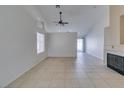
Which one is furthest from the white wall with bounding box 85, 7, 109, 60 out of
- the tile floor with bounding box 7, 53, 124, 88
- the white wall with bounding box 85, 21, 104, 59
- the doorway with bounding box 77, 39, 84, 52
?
the doorway with bounding box 77, 39, 84, 52

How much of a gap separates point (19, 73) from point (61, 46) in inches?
306

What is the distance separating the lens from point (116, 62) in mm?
5965

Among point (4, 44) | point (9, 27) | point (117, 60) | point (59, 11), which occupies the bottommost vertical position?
point (117, 60)

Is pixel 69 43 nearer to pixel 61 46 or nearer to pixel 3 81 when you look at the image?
pixel 61 46

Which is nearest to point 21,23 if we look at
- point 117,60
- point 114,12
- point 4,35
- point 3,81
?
point 4,35

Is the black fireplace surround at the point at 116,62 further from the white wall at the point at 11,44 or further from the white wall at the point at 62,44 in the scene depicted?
the white wall at the point at 62,44

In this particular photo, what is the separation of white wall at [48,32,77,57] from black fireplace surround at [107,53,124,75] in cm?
576

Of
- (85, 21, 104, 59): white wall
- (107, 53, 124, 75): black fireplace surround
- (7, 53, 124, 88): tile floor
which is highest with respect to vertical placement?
(85, 21, 104, 59): white wall

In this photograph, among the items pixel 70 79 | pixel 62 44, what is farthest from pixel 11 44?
pixel 62 44

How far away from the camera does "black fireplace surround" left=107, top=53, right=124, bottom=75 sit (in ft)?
17.9

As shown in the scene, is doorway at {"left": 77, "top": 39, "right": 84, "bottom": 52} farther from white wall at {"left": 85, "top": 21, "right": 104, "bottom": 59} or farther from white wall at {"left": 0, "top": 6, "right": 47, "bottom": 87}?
white wall at {"left": 0, "top": 6, "right": 47, "bottom": 87}

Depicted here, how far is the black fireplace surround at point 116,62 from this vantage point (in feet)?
17.9

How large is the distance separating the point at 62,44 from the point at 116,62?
713 cm
